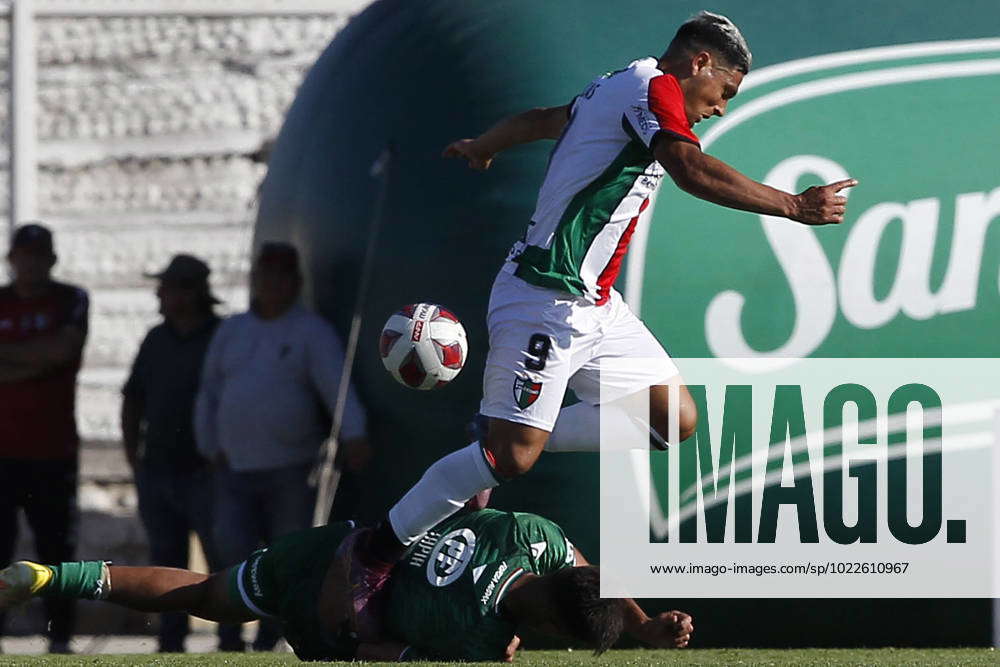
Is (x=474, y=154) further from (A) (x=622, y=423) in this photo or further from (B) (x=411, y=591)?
(B) (x=411, y=591)

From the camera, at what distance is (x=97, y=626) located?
397 inches

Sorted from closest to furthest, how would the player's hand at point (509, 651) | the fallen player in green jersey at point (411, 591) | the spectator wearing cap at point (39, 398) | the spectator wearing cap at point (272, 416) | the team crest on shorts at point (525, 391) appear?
the fallen player in green jersey at point (411, 591) < the player's hand at point (509, 651) < the team crest on shorts at point (525, 391) < the spectator wearing cap at point (272, 416) < the spectator wearing cap at point (39, 398)

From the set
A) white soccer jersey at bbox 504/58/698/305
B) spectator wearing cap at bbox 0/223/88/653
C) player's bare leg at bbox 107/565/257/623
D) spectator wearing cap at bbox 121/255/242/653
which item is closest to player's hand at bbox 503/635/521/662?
player's bare leg at bbox 107/565/257/623

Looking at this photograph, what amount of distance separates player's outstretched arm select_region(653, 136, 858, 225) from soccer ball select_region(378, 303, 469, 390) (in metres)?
1.09

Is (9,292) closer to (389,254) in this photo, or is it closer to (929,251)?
(389,254)

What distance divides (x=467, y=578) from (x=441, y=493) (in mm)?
295

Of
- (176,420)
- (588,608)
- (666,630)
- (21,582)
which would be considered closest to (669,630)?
(666,630)

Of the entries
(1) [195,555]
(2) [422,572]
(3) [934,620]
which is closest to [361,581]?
(2) [422,572]

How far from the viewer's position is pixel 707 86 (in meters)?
6.09

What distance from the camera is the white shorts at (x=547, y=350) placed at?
6.02 meters

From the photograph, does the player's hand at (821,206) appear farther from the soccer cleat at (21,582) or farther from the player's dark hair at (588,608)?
the soccer cleat at (21,582)

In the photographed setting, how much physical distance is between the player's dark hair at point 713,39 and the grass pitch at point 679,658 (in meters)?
1.88

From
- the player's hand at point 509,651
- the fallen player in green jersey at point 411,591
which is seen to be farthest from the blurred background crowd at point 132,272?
the player's hand at point 509,651

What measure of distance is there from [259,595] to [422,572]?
0.51 metres
